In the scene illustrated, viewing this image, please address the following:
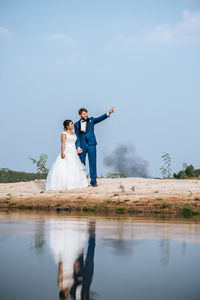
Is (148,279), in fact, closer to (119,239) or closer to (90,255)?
(90,255)

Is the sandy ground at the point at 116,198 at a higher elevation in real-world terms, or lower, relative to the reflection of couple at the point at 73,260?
higher

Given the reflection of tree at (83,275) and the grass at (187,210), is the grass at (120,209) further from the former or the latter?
the reflection of tree at (83,275)

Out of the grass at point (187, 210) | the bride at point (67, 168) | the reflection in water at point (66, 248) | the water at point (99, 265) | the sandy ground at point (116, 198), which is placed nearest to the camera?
the water at point (99, 265)

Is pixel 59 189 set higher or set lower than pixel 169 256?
higher

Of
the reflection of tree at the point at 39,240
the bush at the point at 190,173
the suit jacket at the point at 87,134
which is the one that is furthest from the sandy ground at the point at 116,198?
the bush at the point at 190,173

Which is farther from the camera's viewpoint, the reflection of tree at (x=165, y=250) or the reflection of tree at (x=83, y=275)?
the reflection of tree at (x=165, y=250)

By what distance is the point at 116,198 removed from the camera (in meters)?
14.3

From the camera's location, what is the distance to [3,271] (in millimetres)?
3922

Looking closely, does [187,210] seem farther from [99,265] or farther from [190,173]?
[190,173]

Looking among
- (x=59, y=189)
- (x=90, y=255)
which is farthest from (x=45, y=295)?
(x=59, y=189)

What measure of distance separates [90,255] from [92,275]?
39.5 inches

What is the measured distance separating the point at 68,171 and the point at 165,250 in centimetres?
1206

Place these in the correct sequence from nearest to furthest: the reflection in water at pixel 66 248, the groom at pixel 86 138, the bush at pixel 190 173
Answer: the reflection in water at pixel 66 248
the groom at pixel 86 138
the bush at pixel 190 173

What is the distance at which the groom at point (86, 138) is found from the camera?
16.9 meters
